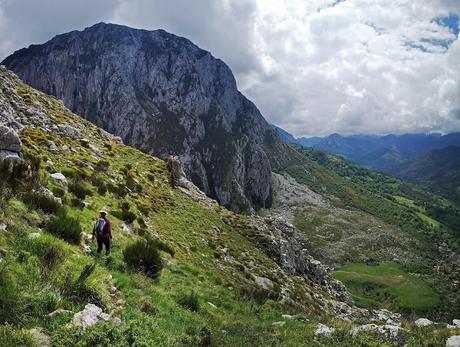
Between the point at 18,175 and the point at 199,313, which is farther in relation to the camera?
the point at 18,175

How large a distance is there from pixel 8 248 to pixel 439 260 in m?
230

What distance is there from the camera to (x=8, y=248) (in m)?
10.5

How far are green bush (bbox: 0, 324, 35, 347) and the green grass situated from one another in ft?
451

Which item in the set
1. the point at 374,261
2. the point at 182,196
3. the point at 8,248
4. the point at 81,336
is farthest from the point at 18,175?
the point at 374,261

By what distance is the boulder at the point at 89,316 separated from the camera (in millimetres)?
8398

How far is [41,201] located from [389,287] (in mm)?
162824

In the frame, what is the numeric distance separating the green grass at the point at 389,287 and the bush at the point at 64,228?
433 ft

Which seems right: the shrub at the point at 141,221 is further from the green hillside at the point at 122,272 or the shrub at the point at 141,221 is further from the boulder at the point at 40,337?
the boulder at the point at 40,337

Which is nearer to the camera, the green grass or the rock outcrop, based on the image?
the rock outcrop

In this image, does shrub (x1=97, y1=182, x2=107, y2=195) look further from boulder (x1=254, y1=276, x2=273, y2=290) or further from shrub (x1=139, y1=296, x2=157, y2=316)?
shrub (x1=139, y1=296, x2=157, y2=316)

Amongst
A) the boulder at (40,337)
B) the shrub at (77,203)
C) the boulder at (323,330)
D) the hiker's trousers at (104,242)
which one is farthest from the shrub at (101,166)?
the boulder at (40,337)

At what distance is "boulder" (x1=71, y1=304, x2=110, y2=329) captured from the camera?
27.6 ft

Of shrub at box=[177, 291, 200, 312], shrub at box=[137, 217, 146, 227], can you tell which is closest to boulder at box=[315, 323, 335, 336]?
shrub at box=[177, 291, 200, 312]

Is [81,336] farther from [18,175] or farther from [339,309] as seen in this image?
[339,309]
